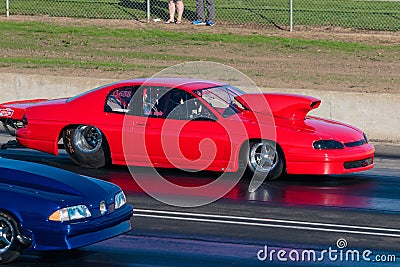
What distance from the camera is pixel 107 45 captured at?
26.4 metres

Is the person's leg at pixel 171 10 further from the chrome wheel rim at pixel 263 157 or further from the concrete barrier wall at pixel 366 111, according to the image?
the chrome wheel rim at pixel 263 157

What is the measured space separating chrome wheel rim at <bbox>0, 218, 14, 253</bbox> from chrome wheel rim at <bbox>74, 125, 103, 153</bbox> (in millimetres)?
4825

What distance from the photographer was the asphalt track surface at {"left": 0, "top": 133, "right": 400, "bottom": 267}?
31.6 feet

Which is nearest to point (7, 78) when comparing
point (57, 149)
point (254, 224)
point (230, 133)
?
point (57, 149)

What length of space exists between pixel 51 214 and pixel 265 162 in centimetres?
483

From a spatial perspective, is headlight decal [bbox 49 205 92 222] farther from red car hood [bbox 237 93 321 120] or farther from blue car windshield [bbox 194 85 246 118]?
red car hood [bbox 237 93 321 120]

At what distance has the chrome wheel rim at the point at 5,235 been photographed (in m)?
9.06

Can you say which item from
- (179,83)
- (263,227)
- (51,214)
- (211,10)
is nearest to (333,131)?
(179,83)

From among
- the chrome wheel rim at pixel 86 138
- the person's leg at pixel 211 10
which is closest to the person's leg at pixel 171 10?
the person's leg at pixel 211 10

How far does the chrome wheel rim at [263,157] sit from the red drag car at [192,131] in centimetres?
1

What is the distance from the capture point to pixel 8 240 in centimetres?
910

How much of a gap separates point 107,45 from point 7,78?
7.83m

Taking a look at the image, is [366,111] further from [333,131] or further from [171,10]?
[171,10]

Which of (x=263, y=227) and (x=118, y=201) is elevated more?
(x=118, y=201)
